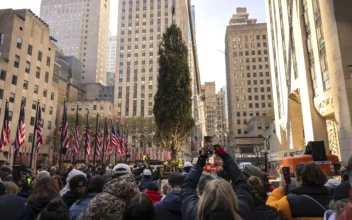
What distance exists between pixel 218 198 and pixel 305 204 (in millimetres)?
2108

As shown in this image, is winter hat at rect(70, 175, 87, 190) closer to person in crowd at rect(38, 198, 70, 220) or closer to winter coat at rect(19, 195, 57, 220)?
winter coat at rect(19, 195, 57, 220)

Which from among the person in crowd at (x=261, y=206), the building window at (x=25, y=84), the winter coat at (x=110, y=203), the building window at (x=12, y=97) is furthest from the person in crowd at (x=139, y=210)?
the building window at (x=25, y=84)

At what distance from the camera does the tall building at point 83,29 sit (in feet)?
512

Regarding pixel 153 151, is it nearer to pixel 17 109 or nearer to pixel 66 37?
pixel 17 109

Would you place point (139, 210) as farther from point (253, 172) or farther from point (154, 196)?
point (154, 196)

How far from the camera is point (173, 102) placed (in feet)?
106

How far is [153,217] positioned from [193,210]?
0.54 meters

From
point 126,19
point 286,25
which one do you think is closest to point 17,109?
point 286,25

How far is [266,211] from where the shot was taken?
3.56 meters

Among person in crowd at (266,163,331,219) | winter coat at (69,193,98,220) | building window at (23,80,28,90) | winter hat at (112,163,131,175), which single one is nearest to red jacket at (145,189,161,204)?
winter hat at (112,163,131,175)

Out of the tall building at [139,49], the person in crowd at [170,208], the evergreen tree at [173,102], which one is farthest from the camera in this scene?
the tall building at [139,49]

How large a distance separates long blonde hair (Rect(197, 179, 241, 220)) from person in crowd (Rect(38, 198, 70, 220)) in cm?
161

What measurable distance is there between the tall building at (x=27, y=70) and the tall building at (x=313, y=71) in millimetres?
43598

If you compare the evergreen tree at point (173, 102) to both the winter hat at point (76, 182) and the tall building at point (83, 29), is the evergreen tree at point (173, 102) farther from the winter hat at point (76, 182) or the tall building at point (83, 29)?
the tall building at point (83, 29)
